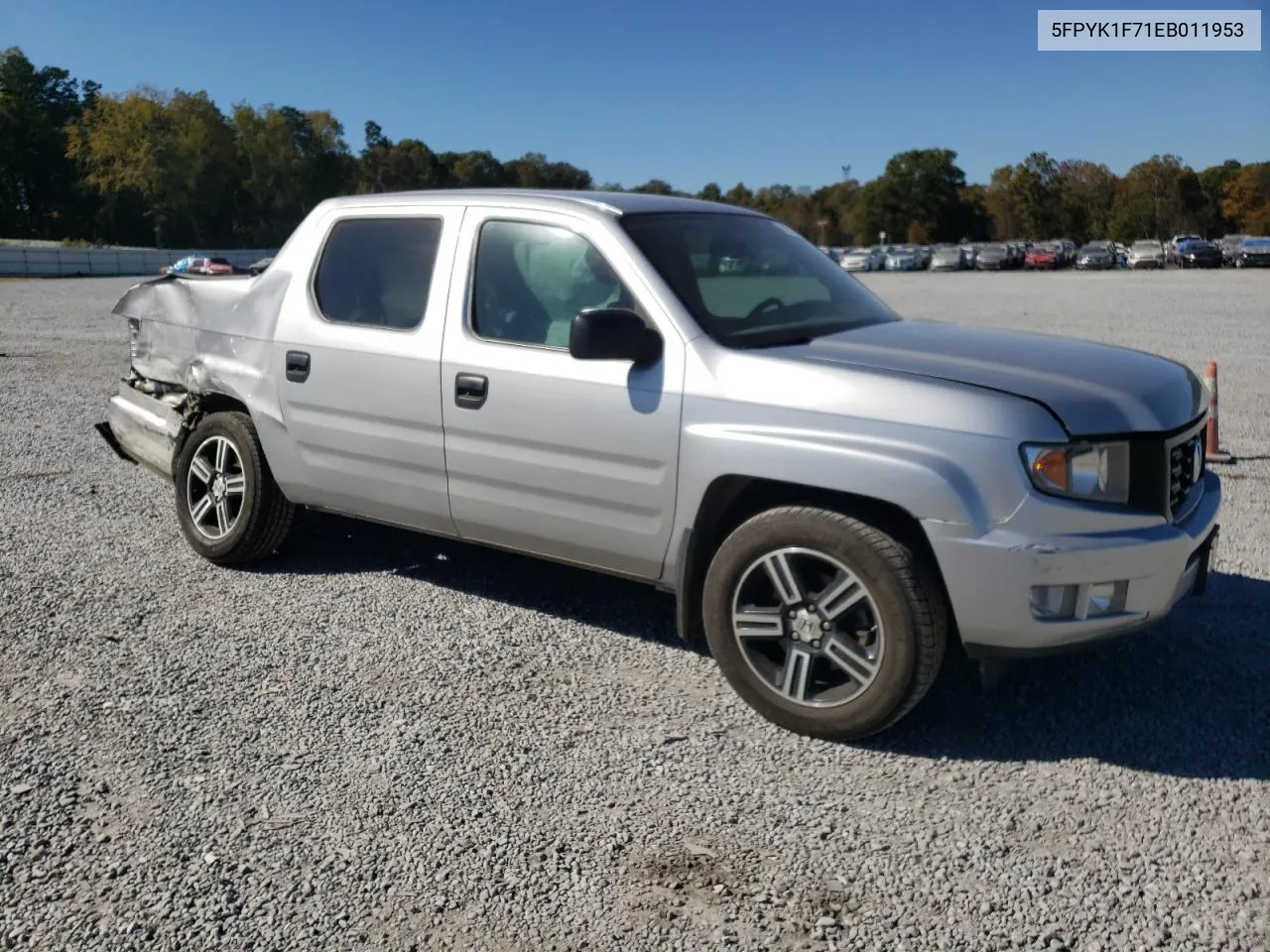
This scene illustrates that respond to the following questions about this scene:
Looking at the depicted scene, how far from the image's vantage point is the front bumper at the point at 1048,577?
3580mm

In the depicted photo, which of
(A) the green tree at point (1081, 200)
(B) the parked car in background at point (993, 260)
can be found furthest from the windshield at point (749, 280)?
(A) the green tree at point (1081, 200)

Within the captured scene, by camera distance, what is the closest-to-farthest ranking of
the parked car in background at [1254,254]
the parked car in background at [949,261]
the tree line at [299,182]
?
1. the parked car in background at [1254,254]
2. the parked car in background at [949,261]
3. the tree line at [299,182]

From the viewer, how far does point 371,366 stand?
5051 millimetres

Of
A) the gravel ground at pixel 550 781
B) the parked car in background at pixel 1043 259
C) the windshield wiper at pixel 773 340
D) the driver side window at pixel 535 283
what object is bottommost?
the gravel ground at pixel 550 781

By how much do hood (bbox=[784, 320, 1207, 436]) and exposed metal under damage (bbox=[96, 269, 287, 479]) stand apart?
2776mm

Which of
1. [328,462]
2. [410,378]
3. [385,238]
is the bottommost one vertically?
[328,462]

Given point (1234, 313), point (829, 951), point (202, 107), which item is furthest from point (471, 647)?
point (202, 107)

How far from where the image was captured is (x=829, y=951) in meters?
2.82

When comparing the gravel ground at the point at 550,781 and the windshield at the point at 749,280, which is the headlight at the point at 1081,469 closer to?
the gravel ground at the point at 550,781

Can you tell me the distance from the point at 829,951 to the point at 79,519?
5.73 metres

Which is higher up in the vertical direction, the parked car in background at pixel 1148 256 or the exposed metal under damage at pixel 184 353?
the parked car in background at pixel 1148 256

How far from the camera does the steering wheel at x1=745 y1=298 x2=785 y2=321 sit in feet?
15.1

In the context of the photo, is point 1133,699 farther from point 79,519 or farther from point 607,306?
point 79,519

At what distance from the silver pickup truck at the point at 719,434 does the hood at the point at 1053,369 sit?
0.05 feet
